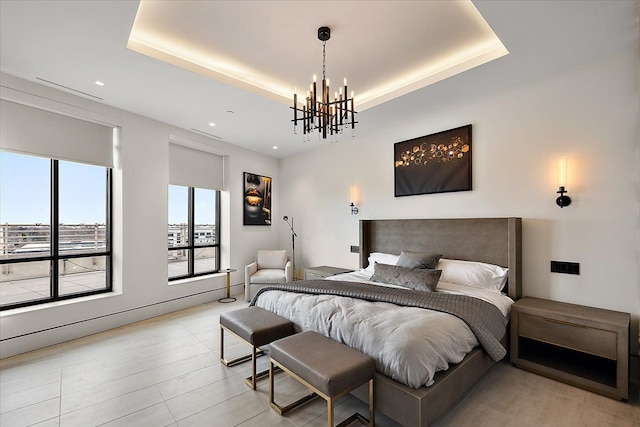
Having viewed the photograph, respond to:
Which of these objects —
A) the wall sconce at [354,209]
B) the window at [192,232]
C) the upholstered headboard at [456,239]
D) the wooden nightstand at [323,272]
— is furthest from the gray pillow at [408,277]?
the window at [192,232]

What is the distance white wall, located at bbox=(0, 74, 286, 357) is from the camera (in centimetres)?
314

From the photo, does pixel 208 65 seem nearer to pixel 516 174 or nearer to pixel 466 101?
pixel 466 101

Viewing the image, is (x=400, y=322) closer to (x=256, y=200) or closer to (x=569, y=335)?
(x=569, y=335)

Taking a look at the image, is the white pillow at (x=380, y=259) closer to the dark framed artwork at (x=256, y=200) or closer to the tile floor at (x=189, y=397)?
the tile floor at (x=189, y=397)

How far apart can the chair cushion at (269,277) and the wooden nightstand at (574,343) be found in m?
3.38

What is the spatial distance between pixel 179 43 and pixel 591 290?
4618 millimetres

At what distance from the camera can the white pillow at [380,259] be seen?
398 centimetres

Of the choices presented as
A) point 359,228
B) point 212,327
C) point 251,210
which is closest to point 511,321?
point 359,228

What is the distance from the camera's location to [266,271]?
523 centimetres

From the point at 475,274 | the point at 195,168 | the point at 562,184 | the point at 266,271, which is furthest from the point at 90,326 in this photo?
the point at 562,184

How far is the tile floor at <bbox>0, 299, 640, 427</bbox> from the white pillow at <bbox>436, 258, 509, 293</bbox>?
30.8 inches

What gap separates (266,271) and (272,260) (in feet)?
0.97

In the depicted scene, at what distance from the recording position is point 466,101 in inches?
140

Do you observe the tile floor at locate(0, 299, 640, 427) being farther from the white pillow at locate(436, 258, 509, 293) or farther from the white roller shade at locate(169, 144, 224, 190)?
the white roller shade at locate(169, 144, 224, 190)
